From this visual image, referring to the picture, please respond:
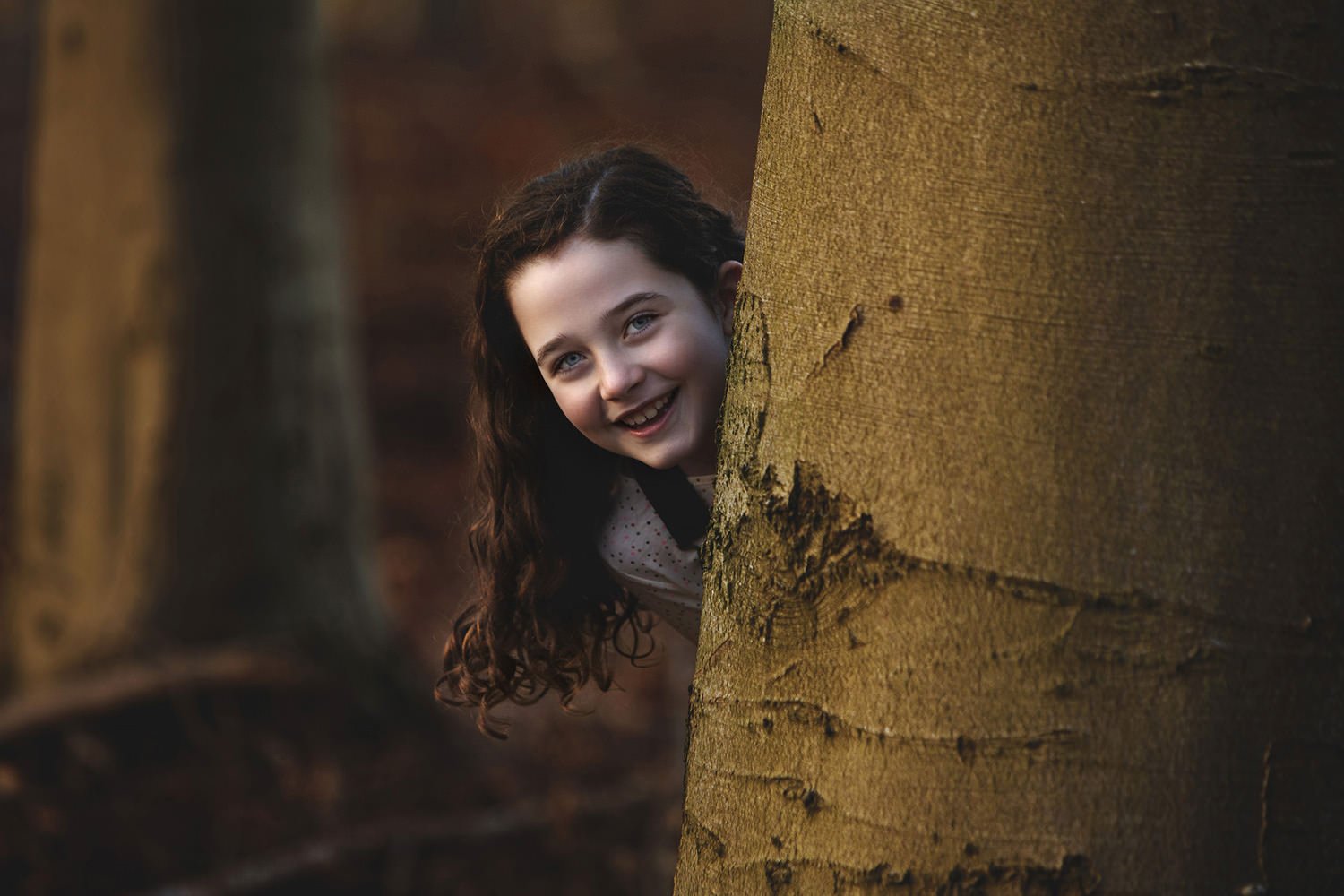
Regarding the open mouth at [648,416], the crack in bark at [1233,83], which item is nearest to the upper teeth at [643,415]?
the open mouth at [648,416]

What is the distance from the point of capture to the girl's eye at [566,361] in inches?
63.4

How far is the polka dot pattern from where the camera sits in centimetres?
169

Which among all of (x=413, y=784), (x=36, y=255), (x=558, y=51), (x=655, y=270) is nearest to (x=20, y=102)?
(x=558, y=51)

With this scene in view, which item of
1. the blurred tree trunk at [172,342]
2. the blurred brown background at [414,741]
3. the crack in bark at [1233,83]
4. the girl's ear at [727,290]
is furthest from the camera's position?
the blurred tree trunk at [172,342]

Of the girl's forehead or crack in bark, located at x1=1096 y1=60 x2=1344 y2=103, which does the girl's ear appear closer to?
the girl's forehead

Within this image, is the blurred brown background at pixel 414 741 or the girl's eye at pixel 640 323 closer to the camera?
the girl's eye at pixel 640 323

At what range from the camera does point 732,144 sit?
46.8ft

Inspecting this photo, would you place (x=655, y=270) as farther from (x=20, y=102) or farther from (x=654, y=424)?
(x=20, y=102)

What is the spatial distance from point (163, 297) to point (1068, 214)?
3751 millimetres

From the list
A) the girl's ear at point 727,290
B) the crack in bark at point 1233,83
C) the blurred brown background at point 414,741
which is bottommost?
the blurred brown background at point 414,741

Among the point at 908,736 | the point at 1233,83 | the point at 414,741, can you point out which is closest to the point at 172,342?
the point at 414,741

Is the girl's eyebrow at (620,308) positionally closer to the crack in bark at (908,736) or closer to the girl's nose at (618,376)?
the girl's nose at (618,376)

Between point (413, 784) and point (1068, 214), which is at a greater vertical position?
point (1068, 214)

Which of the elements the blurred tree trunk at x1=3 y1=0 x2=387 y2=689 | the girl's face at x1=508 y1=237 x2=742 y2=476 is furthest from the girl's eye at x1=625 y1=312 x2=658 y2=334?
the blurred tree trunk at x1=3 y1=0 x2=387 y2=689
